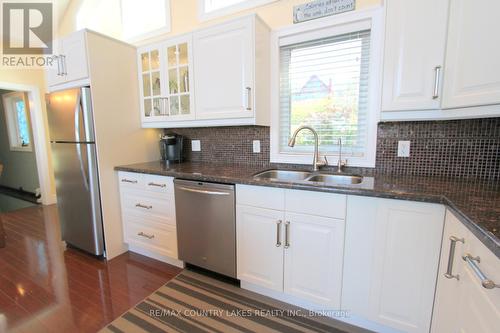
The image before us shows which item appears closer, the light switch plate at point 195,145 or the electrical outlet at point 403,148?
the electrical outlet at point 403,148

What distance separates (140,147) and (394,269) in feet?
8.07

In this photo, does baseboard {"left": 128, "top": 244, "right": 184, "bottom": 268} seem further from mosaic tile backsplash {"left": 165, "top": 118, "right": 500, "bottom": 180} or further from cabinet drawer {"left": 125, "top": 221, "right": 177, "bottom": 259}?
mosaic tile backsplash {"left": 165, "top": 118, "right": 500, "bottom": 180}

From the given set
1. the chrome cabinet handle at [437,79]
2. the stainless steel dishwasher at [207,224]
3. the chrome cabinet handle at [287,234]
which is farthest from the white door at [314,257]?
the chrome cabinet handle at [437,79]

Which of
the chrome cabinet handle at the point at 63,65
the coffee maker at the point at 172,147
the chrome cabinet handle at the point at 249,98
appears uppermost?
the chrome cabinet handle at the point at 63,65

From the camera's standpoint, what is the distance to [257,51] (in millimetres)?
1836

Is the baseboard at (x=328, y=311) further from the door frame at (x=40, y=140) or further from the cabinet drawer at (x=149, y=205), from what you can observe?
the door frame at (x=40, y=140)

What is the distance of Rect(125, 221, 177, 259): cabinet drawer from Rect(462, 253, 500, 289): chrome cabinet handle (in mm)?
1900

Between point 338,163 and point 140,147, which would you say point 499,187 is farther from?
point 140,147

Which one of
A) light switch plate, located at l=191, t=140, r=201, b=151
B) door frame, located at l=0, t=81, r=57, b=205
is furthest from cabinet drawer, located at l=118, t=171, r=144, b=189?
door frame, located at l=0, t=81, r=57, b=205

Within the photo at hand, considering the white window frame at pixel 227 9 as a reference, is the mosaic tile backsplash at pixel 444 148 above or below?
below

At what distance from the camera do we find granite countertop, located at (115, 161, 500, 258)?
0.81 meters

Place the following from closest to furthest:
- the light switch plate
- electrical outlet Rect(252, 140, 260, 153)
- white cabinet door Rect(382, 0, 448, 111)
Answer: white cabinet door Rect(382, 0, 448, 111) → electrical outlet Rect(252, 140, 260, 153) → the light switch plate

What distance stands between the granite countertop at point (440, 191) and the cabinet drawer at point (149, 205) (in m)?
0.32

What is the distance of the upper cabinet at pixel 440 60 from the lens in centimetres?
115
